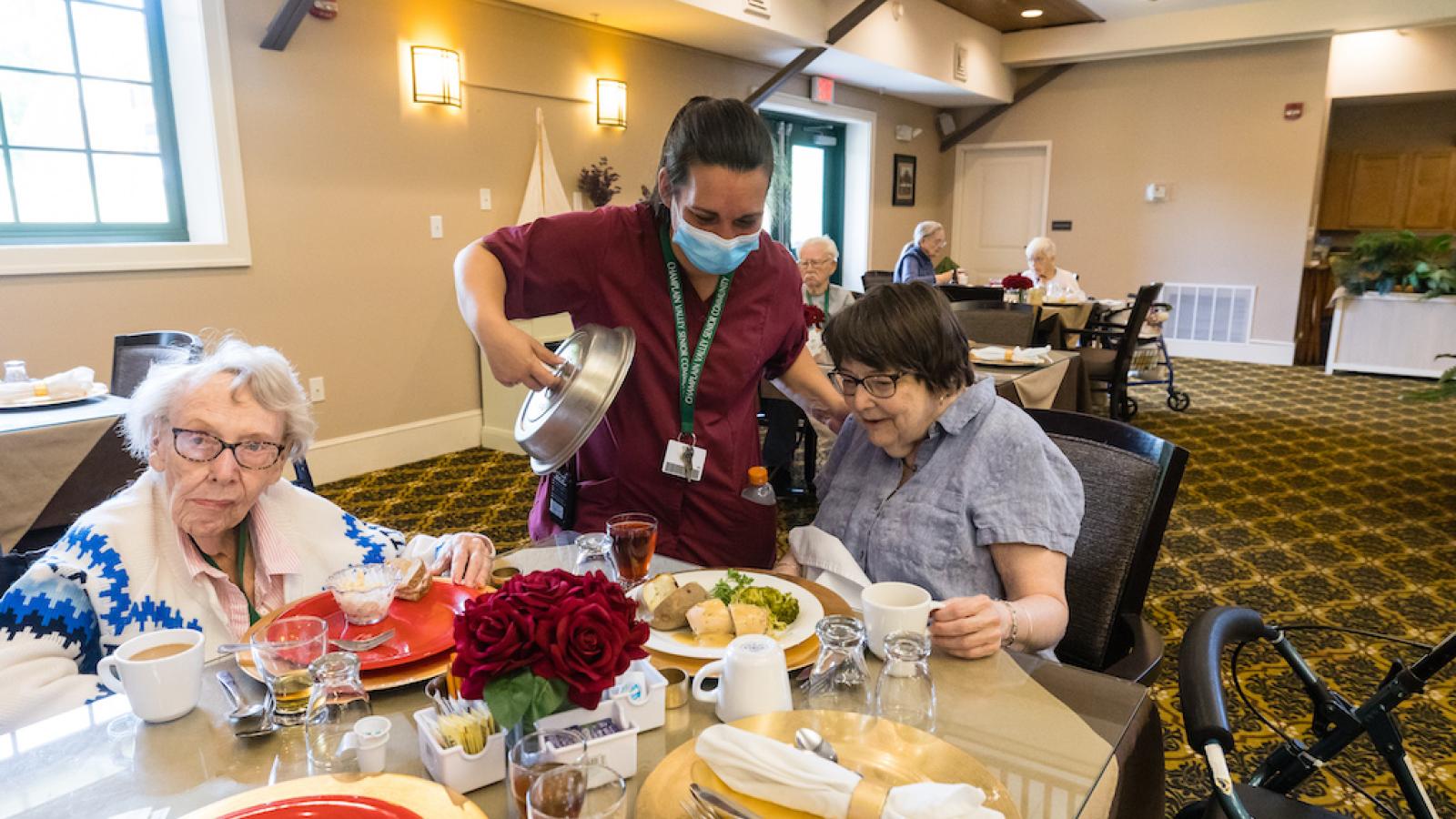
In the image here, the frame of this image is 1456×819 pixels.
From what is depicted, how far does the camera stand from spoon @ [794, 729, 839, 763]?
0.85 metres

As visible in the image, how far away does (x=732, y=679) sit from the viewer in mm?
944

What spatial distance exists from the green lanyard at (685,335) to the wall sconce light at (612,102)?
4278 millimetres

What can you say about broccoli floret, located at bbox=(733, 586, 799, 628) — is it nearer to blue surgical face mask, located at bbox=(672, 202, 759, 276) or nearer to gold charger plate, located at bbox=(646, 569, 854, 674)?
gold charger plate, located at bbox=(646, 569, 854, 674)

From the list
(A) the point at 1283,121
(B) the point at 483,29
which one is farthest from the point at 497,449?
(A) the point at 1283,121

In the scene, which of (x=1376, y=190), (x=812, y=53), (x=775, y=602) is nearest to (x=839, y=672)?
(x=775, y=602)

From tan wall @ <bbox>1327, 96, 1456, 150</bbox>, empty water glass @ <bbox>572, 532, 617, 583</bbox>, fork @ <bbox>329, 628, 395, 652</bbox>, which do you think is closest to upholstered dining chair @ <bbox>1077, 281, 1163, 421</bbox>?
empty water glass @ <bbox>572, 532, 617, 583</bbox>

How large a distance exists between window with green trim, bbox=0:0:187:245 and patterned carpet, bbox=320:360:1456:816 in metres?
1.56

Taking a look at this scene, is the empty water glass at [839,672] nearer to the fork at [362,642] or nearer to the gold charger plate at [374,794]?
the gold charger plate at [374,794]

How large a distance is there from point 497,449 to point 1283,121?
7.97 m

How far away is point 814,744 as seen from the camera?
0.86 metres

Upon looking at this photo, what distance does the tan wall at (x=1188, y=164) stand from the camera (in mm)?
8281

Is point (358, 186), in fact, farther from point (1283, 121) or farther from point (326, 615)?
point (1283, 121)

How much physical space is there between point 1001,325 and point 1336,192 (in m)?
7.08

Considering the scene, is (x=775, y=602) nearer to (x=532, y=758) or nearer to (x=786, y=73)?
(x=532, y=758)
